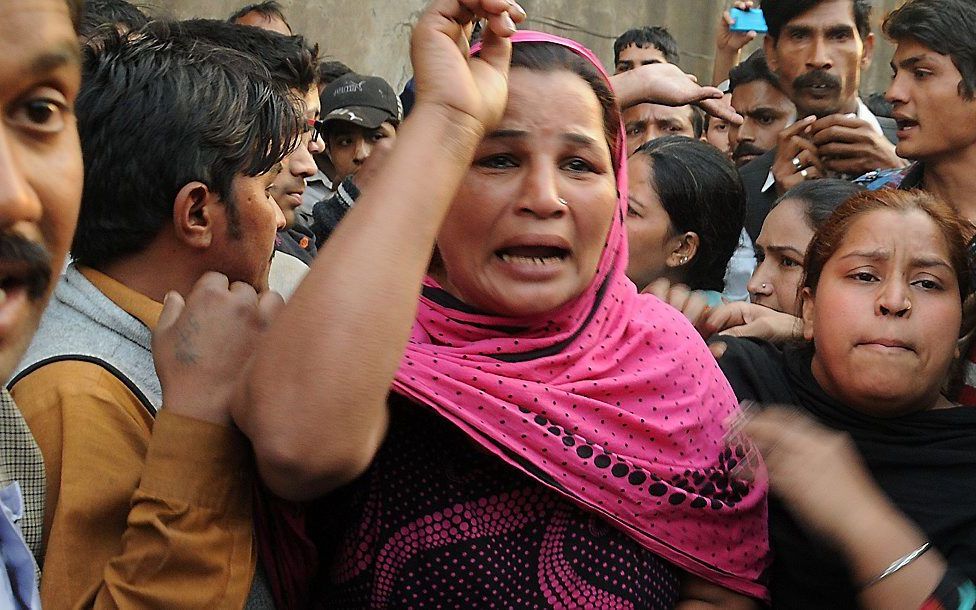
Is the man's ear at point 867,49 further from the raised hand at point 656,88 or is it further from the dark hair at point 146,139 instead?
the dark hair at point 146,139

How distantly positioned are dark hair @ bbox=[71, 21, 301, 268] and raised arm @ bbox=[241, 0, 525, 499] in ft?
1.40

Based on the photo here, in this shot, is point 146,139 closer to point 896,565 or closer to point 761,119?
point 896,565

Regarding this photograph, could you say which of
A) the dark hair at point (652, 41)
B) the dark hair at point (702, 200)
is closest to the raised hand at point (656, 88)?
the dark hair at point (702, 200)

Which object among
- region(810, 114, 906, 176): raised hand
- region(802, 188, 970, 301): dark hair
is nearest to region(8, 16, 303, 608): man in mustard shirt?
region(802, 188, 970, 301): dark hair

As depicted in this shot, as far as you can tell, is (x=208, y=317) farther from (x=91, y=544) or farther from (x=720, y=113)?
(x=720, y=113)

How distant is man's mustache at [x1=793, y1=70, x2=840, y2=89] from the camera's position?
15.3 feet

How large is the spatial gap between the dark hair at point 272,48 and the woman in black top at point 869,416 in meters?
1.18

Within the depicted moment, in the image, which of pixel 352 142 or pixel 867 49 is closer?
pixel 867 49

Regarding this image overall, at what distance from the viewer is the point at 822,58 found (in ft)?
15.5

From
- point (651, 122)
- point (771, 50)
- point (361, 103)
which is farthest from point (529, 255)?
point (361, 103)

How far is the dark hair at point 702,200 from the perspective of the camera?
3.33 m

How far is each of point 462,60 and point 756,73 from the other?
173 inches

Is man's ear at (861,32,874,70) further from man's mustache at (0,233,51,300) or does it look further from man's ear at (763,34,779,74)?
man's mustache at (0,233,51,300)

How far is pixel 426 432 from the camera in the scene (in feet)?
5.37
